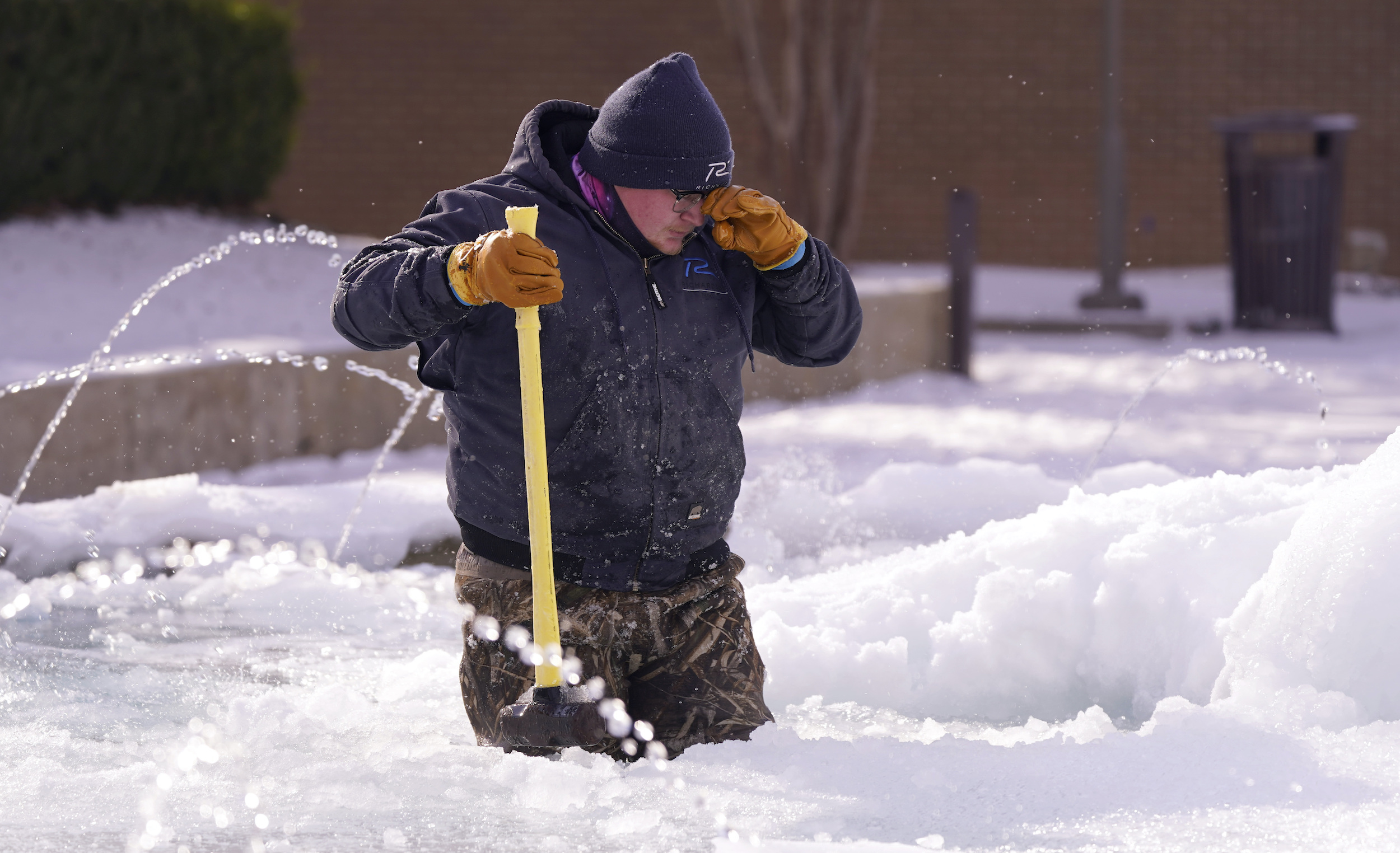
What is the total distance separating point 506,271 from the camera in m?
2.75

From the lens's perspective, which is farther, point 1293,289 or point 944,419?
point 1293,289

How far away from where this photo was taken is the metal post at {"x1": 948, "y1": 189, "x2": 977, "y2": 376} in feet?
33.2

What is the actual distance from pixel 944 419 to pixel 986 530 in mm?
4242

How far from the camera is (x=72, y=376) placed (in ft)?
21.2

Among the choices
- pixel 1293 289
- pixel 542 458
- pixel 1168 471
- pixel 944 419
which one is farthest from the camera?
pixel 1293 289

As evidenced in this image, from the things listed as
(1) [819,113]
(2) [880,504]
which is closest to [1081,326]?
(1) [819,113]

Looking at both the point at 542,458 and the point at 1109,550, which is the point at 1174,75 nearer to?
the point at 1109,550

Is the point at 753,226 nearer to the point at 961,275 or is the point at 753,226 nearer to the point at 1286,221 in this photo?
the point at 961,275

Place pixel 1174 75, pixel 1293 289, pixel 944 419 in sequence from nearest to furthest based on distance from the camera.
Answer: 1. pixel 944 419
2. pixel 1293 289
3. pixel 1174 75

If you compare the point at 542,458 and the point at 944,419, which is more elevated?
the point at 542,458

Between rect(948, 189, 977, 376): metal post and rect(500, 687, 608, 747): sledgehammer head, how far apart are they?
291 inches

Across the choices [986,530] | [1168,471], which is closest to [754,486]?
[1168,471]

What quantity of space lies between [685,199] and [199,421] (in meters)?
4.42

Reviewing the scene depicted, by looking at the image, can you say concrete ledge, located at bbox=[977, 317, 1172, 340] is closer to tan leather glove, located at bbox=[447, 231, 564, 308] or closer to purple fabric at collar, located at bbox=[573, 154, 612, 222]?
purple fabric at collar, located at bbox=[573, 154, 612, 222]
